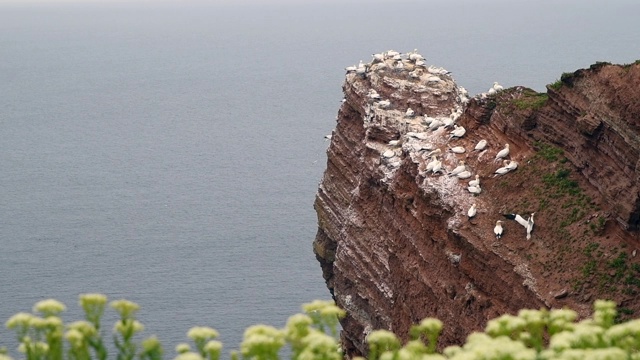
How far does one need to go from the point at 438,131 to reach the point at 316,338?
3459cm

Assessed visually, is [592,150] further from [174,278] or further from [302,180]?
[302,180]

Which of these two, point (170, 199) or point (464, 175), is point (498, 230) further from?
point (170, 199)

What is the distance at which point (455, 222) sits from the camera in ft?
144

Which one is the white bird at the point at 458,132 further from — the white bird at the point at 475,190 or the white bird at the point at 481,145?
the white bird at the point at 475,190

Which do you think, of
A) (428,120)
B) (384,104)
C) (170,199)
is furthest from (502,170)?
(170,199)

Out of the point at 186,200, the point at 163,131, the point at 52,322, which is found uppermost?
the point at 163,131

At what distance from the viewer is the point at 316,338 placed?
653 inches

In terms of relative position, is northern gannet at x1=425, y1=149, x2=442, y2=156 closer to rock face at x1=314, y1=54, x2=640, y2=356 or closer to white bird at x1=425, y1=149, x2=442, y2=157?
white bird at x1=425, y1=149, x2=442, y2=157

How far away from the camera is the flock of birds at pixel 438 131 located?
45.1m

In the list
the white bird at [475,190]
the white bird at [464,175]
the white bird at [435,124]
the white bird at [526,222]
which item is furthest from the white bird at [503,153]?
the white bird at [435,124]

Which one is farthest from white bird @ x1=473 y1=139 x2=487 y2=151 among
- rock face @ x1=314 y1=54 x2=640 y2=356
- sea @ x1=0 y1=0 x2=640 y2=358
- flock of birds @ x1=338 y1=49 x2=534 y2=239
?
sea @ x1=0 y1=0 x2=640 y2=358

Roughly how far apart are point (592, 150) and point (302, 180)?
6990 centimetres

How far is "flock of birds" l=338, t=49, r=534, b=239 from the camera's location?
4506cm

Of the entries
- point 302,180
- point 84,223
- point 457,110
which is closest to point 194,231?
point 84,223
